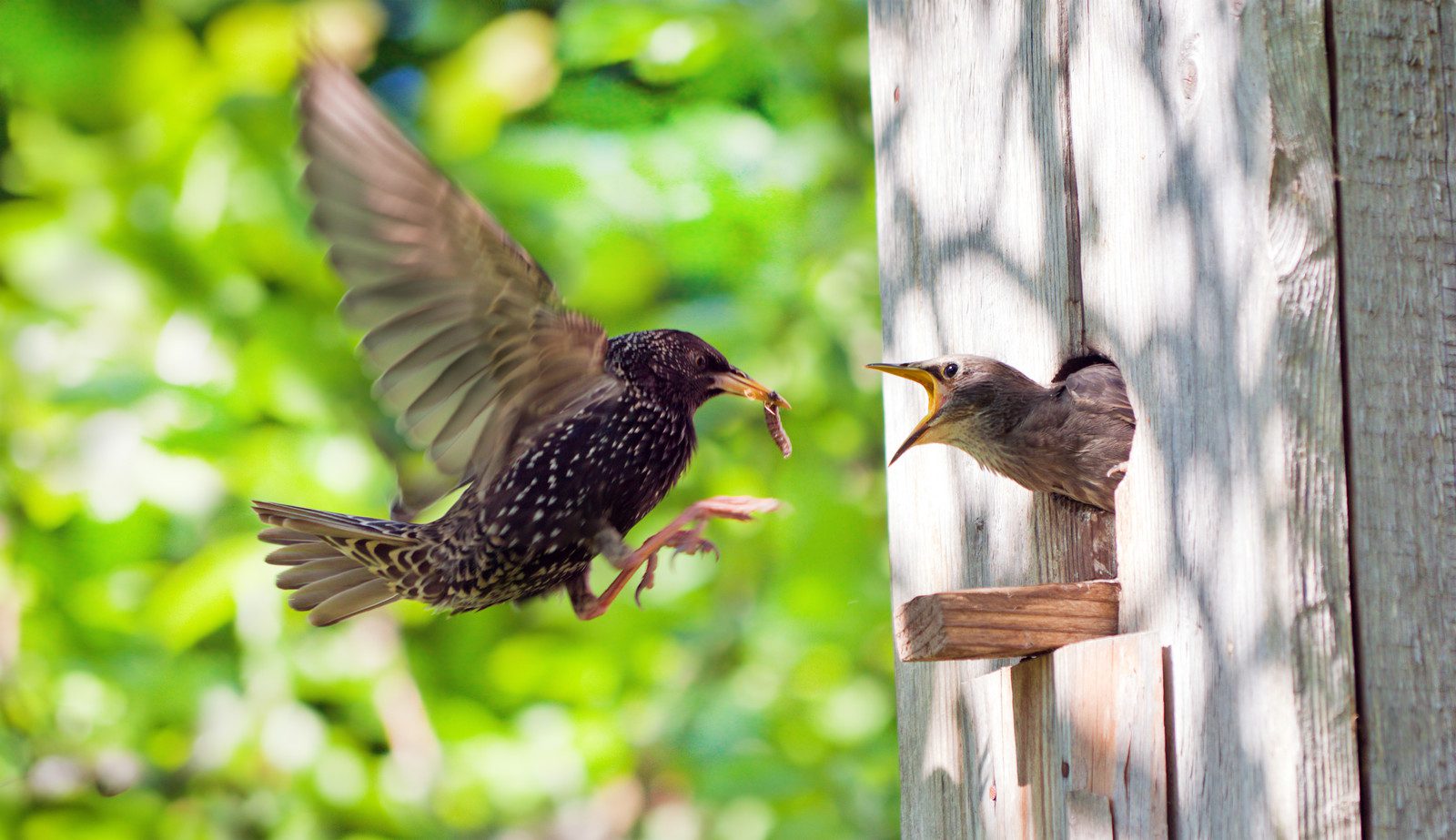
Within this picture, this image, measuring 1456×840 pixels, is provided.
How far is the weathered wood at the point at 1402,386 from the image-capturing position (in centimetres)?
139

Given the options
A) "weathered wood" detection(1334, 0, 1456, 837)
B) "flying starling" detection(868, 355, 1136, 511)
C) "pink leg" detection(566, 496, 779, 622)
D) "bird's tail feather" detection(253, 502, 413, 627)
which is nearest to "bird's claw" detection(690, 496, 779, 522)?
"pink leg" detection(566, 496, 779, 622)

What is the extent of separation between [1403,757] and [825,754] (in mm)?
2391

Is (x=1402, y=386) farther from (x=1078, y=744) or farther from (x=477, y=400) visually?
(x=477, y=400)

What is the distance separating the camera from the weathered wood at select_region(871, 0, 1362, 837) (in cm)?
144

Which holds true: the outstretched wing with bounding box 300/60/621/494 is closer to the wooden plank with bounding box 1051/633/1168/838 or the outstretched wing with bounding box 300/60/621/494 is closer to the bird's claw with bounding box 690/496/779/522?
the bird's claw with bounding box 690/496/779/522

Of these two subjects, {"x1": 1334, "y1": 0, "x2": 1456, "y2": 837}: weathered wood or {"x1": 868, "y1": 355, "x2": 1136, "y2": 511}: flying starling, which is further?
{"x1": 868, "y1": 355, "x2": 1136, "y2": 511}: flying starling

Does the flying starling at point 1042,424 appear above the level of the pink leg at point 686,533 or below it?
above

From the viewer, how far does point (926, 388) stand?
2.08 metres

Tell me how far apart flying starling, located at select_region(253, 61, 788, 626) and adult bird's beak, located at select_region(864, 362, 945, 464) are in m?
0.28

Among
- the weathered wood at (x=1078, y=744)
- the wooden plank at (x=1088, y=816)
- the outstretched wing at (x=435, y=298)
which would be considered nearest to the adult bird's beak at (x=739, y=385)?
the outstretched wing at (x=435, y=298)

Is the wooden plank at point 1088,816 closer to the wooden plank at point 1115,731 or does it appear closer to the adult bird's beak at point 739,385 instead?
the wooden plank at point 1115,731

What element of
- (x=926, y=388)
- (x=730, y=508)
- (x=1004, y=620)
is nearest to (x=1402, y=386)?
(x=1004, y=620)

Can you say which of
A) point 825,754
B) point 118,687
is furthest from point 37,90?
point 825,754

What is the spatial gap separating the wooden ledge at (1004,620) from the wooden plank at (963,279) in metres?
0.20
